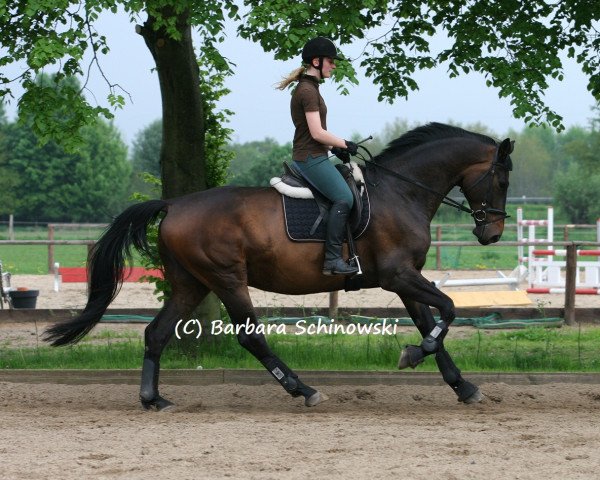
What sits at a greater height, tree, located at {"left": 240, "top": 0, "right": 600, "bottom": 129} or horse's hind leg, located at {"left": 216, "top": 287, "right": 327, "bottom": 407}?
tree, located at {"left": 240, "top": 0, "right": 600, "bottom": 129}

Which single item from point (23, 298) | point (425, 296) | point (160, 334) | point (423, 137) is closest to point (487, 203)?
point (423, 137)

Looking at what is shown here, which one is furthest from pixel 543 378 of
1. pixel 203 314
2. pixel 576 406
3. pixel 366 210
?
pixel 203 314

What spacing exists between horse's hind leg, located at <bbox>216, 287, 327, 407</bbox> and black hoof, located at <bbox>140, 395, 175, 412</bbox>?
30.0 inches

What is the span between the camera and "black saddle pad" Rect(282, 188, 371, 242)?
8.02 meters

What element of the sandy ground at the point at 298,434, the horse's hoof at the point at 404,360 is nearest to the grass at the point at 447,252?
the sandy ground at the point at 298,434

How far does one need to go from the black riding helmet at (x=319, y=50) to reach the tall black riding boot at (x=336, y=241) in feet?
3.64

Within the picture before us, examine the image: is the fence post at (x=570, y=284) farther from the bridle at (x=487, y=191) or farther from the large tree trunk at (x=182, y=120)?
the large tree trunk at (x=182, y=120)

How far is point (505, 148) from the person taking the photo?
330 inches

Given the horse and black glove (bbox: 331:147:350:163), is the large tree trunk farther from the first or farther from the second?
black glove (bbox: 331:147:350:163)

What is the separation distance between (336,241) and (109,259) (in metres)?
1.99

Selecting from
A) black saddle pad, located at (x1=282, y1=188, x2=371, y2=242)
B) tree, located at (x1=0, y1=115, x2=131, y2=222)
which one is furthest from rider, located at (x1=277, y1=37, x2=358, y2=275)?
tree, located at (x1=0, y1=115, x2=131, y2=222)

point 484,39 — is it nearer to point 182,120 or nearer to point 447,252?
point 182,120

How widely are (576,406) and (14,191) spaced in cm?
5988

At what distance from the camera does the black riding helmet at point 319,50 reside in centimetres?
793
